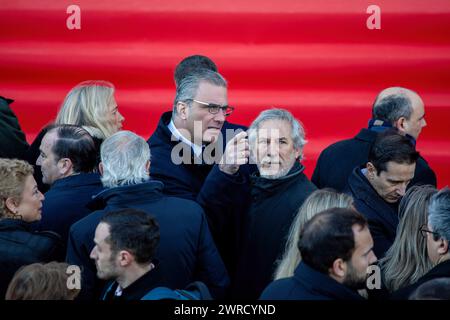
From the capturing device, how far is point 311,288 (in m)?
2.91

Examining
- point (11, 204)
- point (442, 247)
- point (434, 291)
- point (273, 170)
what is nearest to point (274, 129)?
point (273, 170)

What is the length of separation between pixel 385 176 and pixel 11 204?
1.53 metres

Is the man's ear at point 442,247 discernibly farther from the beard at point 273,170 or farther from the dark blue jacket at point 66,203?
the dark blue jacket at point 66,203

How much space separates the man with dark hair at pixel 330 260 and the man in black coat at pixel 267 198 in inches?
27.7

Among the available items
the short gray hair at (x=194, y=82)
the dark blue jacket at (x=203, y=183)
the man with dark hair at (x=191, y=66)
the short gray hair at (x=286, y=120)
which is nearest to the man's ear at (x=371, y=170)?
the short gray hair at (x=286, y=120)

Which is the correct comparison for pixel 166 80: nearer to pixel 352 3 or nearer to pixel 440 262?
pixel 352 3

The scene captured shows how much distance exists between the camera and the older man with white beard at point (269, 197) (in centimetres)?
373

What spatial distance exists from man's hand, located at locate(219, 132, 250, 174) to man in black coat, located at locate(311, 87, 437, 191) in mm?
859

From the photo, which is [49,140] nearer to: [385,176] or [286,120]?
[286,120]

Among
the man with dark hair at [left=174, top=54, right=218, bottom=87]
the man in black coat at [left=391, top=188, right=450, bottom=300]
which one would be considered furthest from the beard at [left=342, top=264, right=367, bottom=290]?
the man with dark hair at [left=174, top=54, right=218, bottom=87]

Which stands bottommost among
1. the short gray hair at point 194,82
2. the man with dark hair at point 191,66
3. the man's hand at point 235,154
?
the man's hand at point 235,154

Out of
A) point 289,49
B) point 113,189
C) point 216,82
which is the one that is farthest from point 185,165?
point 289,49

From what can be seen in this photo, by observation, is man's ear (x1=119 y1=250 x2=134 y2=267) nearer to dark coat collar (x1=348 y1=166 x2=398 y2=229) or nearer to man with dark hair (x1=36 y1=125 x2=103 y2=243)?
man with dark hair (x1=36 y1=125 x2=103 y2=243)

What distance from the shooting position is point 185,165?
4.13 metres
